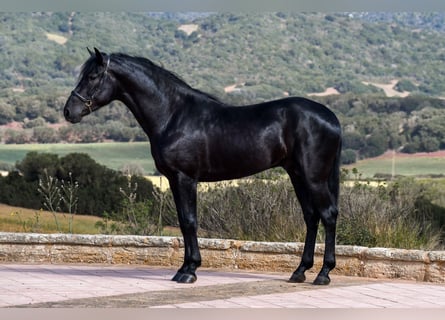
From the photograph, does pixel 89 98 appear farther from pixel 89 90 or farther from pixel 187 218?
pixel 187 218

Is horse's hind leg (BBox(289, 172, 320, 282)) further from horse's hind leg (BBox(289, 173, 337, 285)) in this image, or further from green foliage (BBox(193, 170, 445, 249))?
green foliage (BBox(193, 170, 445, 249))

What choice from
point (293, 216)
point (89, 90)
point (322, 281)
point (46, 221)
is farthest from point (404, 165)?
point (89, 90)

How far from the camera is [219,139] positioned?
8664 mm

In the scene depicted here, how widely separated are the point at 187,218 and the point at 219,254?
133 centimetres

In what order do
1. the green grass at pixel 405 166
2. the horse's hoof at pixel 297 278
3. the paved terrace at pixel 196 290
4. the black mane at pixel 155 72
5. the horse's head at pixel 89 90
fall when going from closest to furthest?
the paved terrace at pixel 196 290, the horse's head at pixel 89 90, the horse's hoof at pixel 297 278, the black mane at pixel 155 72, the green grass at pixel 405 166

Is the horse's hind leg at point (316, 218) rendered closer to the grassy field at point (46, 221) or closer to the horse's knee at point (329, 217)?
→ the horse's knee at point (329, 217)

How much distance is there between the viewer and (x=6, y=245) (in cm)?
1042

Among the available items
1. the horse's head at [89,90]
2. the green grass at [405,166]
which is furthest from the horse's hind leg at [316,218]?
the green grass at [405,166]

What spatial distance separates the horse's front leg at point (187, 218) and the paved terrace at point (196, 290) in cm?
14

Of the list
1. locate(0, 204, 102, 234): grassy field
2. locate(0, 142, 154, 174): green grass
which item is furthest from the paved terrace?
locate(0, 142, 154, 174): green grass

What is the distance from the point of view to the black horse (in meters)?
8.59

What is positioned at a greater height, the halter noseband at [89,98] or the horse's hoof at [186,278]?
the halter noseband at [89,98]

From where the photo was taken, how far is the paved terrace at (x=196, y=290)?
7.46m

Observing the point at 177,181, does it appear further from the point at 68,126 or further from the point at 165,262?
the point at 68,126
